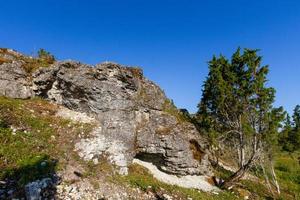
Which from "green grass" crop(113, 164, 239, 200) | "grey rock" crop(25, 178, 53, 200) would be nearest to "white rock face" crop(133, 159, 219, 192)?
"green grass" crop(113, 164, 239, 200)

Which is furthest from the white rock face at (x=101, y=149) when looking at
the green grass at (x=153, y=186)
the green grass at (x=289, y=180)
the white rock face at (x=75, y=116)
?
the green grass at (x=289, y=180)

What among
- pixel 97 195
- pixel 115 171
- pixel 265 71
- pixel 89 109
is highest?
pixel 265 71

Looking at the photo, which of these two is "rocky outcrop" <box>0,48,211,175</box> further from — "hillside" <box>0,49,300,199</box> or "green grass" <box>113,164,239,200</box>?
"green grass" <box>113,164,239,200</box>

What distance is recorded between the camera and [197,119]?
2483cm

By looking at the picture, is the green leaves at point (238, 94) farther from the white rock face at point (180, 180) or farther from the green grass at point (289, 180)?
the green grass at point (289, 180)

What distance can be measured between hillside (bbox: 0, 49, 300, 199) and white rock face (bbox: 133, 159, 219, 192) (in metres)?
0.09

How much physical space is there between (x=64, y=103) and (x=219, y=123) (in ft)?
45.4

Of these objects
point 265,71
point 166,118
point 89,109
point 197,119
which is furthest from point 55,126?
point 265,71

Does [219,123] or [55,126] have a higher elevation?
[219,123]

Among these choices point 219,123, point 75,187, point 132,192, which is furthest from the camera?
point 219,123

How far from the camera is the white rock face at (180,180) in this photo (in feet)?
63.3

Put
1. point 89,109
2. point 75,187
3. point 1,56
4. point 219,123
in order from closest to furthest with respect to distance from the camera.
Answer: point 75,187
point 89,109
point 1,56
point 219,123

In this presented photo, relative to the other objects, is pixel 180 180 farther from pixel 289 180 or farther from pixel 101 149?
pixel 289 180

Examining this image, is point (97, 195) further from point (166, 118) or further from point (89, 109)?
point (166, 118)
